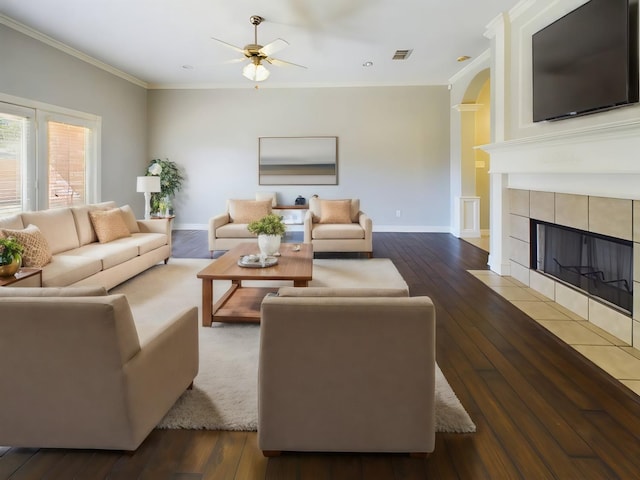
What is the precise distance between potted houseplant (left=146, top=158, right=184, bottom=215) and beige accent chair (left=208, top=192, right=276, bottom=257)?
2.28 meters

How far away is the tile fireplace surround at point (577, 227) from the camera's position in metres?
2.78

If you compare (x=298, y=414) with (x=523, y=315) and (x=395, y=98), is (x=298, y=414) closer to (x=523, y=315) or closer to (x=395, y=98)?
(x=523, y=315)

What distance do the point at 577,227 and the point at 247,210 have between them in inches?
178

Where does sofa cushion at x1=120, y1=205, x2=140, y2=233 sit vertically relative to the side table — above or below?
above

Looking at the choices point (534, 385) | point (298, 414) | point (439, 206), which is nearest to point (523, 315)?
point (534, 385)

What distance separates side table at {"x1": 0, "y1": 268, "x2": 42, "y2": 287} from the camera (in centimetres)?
283

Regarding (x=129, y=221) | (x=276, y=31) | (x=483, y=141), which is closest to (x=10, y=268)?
(x=129, y=221)

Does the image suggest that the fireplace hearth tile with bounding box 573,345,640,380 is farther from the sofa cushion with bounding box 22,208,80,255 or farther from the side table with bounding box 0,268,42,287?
the sofa cushion with bounding box 22,208,80,255

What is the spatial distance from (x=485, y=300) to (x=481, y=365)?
146cm

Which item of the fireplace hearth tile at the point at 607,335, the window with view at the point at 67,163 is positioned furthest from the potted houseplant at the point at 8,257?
the fireplace hearth tile at the point at 607,335

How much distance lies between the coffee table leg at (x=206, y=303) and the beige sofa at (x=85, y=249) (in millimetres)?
1230

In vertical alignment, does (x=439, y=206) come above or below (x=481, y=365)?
above

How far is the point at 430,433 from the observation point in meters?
1.63

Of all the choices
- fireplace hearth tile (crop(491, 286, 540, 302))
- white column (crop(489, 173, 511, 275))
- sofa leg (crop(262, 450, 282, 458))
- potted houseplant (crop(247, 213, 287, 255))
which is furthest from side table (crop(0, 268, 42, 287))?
white column (crop(489, 173, 511, 275))
